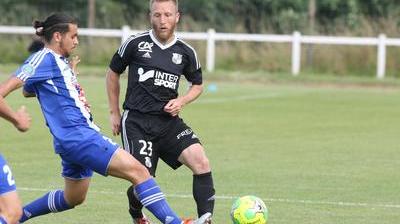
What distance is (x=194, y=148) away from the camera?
9430mm

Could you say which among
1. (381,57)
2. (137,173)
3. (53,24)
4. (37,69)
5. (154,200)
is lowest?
(381,57)

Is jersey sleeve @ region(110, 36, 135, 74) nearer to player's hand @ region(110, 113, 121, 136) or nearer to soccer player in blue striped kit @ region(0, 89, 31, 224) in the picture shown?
player's hand @ region(110, 113, 121, 136)

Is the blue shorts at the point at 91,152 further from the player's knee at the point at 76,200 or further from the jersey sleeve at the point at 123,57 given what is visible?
the jersey sleeve at the point at 123,57

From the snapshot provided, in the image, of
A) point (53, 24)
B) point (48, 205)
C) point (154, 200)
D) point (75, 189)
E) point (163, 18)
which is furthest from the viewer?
point (163, 18)

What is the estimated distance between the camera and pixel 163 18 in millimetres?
9461

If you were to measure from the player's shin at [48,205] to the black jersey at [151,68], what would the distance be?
966 millimetres

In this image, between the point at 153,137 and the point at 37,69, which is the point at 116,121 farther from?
the point at 37,69

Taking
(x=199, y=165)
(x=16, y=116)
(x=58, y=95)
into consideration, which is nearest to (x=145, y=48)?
(x=199, y=165)

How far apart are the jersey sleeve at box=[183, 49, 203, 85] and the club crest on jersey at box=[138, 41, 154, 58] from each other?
0.34 meters

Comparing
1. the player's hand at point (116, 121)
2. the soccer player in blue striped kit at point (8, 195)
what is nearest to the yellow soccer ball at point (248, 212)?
the player's hand at point (116, 121)

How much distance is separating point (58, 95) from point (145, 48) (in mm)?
1269

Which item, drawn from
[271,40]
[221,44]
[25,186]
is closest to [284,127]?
[25,186]

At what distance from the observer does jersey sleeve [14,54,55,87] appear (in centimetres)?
835

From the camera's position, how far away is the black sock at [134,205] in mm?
9518
